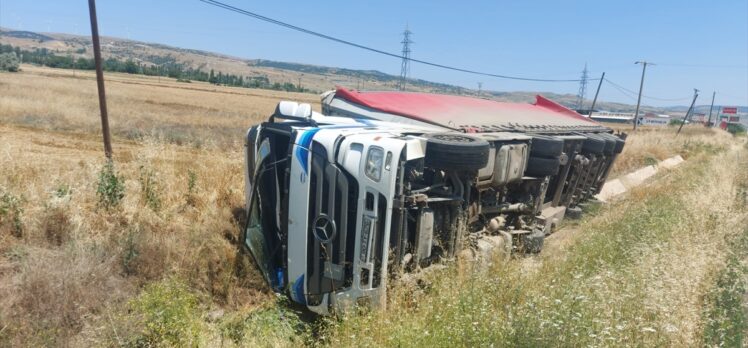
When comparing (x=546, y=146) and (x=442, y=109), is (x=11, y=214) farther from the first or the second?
(x=546, y=146)

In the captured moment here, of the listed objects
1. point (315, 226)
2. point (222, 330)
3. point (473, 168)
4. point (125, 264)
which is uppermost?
point (473, 168)

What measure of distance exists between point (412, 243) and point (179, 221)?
3232 millimetres

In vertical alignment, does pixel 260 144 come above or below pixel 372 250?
above

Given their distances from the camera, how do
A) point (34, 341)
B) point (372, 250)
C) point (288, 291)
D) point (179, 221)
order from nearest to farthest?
point (34, 341), point (372, 250), point (288, 291), point (179, 221)

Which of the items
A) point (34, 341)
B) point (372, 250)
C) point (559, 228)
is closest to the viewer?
point (34, 341)

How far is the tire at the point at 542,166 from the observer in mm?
7062

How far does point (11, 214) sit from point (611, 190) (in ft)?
44.0

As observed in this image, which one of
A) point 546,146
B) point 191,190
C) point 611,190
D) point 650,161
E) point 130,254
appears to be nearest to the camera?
point 130,254

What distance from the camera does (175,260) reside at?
5.25m

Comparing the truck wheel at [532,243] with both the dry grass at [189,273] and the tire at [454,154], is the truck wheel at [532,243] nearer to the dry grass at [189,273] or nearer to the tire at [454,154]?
the dry grass at [189,273]

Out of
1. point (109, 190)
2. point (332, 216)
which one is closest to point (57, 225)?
point (109, 190)

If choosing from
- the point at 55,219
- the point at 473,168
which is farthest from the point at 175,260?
the point at 473,168

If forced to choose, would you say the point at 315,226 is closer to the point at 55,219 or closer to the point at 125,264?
the point at 125,264

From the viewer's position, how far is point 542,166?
7078 millimetres
